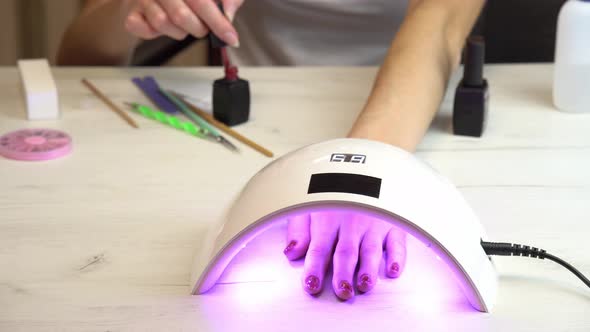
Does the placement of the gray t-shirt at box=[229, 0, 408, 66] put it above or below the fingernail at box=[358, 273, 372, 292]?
below

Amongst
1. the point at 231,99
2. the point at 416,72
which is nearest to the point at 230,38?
the point at 231,99

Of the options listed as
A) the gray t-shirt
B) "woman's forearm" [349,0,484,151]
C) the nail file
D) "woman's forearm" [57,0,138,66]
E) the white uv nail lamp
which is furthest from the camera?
the gray t-shirt

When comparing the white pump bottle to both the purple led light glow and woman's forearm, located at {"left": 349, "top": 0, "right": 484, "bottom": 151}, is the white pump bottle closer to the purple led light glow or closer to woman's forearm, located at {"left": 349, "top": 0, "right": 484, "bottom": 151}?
woman's forearm, located at {"left": 349, "top": 0, "right": 484, "bottom": 151}

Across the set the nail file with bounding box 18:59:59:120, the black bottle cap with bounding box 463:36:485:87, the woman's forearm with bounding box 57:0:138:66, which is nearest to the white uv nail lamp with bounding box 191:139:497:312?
the black bottle cap with bounding box 463:36:485:87

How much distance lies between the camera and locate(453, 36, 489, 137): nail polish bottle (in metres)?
0.88

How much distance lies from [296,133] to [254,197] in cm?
35

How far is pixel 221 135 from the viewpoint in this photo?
2.93 ft

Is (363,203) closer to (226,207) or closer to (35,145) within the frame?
(226,207)

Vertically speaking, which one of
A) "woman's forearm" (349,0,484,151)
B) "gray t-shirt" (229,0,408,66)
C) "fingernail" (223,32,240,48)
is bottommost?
"gray t-shirt" (229,0,408,66)

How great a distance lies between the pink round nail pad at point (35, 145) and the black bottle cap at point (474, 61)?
0.47 metres

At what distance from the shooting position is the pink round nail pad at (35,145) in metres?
0.82

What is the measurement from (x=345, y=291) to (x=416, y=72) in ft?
1.38

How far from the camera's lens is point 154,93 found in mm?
1015

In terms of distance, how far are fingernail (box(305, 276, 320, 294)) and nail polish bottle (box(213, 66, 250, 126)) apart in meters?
0.38
